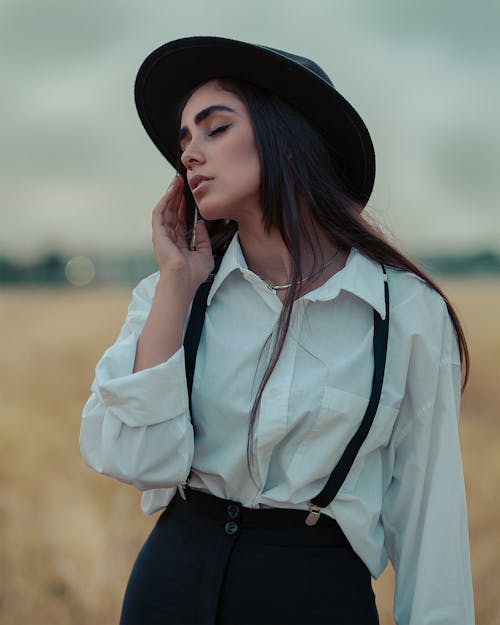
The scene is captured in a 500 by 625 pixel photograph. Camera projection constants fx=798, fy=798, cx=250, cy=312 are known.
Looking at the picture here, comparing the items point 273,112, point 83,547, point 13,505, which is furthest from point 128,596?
point 13,505

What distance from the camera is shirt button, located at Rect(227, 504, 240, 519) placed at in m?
1.90

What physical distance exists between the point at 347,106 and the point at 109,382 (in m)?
0.98

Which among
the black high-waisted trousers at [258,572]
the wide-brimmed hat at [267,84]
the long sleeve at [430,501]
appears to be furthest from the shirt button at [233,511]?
the wide-brimmed hat at [267,84]

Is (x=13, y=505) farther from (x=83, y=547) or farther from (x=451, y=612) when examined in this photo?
(x=451, y=612)

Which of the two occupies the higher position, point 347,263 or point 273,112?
point 273,112

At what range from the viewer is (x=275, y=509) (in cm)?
190

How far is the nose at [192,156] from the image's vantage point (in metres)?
2.08

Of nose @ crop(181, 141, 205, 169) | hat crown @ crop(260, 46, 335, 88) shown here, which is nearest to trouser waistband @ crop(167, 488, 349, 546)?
nose @ crop(181, 141, 205, 169)

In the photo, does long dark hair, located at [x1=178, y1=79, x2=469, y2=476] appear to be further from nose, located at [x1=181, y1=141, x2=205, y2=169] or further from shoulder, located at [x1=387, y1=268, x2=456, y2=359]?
nose, located at [x1=181, y1=141, x2=205, y2=169]

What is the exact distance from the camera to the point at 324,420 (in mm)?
1885

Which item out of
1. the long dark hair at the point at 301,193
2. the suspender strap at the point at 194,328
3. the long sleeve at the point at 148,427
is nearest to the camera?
the long sleeve at the point at 148,427

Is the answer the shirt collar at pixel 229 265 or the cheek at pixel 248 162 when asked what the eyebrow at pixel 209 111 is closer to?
the cheek at pixel 248 162

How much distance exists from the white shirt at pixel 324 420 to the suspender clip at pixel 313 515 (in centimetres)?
3

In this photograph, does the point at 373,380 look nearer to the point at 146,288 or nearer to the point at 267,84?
the point at 146,288
